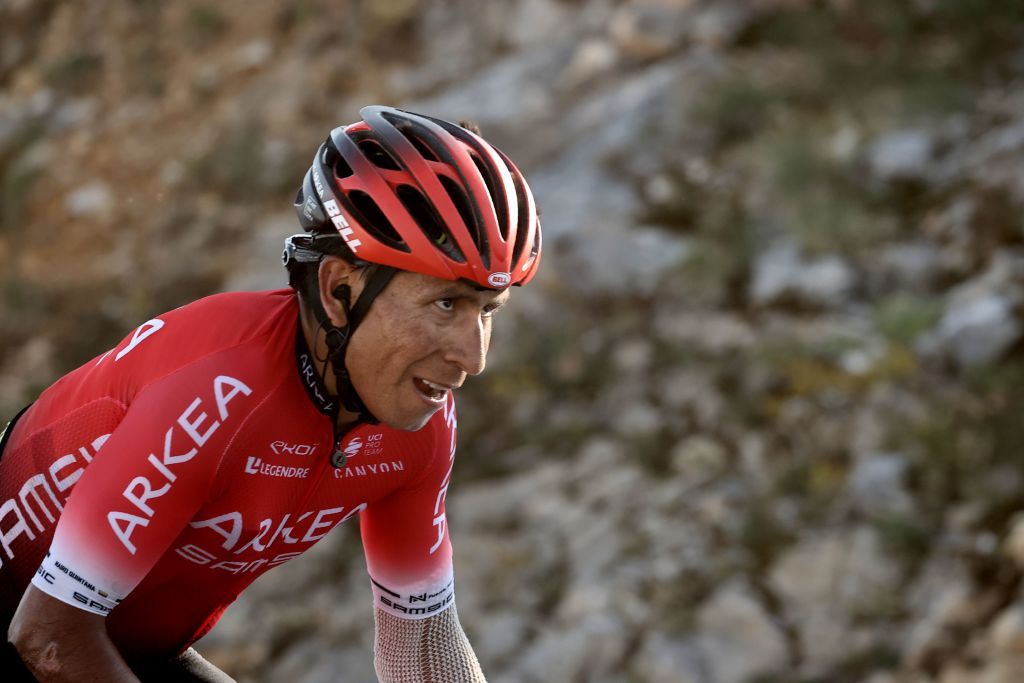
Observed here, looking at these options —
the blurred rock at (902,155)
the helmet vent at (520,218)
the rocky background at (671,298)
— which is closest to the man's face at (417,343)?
the helmet vent at (520,218)

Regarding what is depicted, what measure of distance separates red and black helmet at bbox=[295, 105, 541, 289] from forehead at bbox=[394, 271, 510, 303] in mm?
24

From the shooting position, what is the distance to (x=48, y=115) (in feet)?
41.8

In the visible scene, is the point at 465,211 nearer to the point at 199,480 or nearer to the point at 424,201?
the point at 424,201

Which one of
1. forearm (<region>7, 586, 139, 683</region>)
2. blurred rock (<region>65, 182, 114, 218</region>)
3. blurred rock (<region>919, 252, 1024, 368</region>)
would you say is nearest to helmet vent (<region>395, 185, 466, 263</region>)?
forearm (<region>7, 586, 139, 683</region>)

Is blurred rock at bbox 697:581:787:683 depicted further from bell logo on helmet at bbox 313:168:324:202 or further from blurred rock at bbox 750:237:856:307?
bell logo on helmet at bbox 313:168:324:202

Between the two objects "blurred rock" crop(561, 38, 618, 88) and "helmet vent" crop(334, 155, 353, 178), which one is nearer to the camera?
"helmet vent" crop(334, 155, 353, 178)

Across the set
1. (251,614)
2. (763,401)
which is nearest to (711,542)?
(763,401)

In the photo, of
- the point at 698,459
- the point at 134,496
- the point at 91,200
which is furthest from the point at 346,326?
the point at 91,200

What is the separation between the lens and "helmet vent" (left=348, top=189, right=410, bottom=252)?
2865 mm

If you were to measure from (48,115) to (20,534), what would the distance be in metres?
10.7

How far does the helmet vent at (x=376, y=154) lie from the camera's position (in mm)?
3062

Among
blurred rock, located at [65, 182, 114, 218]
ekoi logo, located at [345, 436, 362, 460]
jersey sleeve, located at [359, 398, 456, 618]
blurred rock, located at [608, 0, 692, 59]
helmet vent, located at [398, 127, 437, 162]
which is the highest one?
helmet vent, located at [398, 127, 437, 162]

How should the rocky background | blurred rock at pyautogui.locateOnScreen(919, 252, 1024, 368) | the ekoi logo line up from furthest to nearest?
blurred rock at pyautogui.locateOnScreen(919, 252, 1024, 368)
the rocky background
the ekoi logo

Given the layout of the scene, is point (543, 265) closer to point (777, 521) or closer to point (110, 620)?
point (777, 521)
